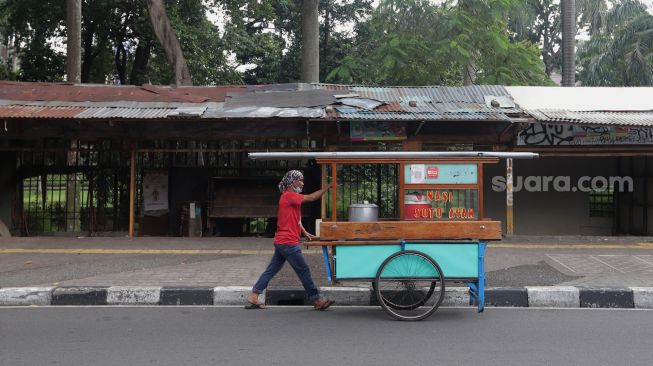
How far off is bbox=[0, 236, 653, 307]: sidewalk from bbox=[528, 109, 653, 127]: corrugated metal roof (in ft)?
7.18

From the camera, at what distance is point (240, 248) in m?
9.85

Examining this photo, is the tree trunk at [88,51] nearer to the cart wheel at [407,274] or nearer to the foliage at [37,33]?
the foliage at [37,33]

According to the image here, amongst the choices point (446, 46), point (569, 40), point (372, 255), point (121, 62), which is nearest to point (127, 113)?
point (372, 255)

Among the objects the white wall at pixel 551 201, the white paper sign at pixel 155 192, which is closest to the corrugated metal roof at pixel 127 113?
the white paper sign at pixel 155 192

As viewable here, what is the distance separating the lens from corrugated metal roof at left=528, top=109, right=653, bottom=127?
991 cm

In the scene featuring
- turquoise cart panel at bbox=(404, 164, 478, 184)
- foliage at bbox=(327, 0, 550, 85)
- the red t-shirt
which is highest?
foliage at bbox=(327, 0, 550, 85)

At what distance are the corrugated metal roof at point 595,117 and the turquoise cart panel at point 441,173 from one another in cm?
480

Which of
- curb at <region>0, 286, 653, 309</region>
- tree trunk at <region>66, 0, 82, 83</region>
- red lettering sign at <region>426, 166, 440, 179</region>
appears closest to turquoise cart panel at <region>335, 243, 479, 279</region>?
red lettering sign at <region>426, 166, 440, 179</region>

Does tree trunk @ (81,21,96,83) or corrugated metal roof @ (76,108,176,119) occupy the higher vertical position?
tree trunk @ (81,21,96,83)

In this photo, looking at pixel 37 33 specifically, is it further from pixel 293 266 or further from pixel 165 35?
pixel 293 266

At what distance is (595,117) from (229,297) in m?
7.61

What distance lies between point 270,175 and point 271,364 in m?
8.20

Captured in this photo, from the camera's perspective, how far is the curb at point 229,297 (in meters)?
6.63

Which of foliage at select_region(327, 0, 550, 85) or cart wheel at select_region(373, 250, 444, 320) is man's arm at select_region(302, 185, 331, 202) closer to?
cart wheel at select_region(373, 250, 444, 320)
